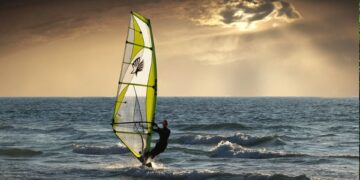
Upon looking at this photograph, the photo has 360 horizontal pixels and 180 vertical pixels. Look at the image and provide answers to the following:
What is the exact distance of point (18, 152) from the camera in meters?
29.2

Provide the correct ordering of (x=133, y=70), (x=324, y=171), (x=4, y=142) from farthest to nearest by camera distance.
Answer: (x=4, y=142), (x=324, y=171), (x=133, y=70)

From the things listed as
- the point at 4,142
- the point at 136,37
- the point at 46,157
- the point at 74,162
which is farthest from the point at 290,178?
the point at 4,142

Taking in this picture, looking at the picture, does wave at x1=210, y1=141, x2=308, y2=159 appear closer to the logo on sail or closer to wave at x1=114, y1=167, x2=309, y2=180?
wave at x1=114, y1=167, x2=309, y2=180


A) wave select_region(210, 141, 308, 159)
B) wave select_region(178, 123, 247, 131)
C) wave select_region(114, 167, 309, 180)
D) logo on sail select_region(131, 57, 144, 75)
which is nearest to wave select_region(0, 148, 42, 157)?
wave select_region(114, 167, 309, 180)

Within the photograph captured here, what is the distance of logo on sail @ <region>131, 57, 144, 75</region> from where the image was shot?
19.1m

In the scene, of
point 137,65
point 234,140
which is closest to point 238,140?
point 234,140

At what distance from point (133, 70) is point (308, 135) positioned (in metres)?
26.5

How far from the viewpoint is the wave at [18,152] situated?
28375 millimetres

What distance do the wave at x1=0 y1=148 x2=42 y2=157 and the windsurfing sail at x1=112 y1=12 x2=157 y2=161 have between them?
10.4 meters

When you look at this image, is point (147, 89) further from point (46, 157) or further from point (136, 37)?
point (46, 157)

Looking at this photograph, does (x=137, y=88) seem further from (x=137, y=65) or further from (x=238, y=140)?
(x=238, y=140)

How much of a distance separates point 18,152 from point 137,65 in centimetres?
1297

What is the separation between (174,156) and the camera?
2847 centimetres

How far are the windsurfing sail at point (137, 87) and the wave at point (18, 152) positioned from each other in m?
10.4
